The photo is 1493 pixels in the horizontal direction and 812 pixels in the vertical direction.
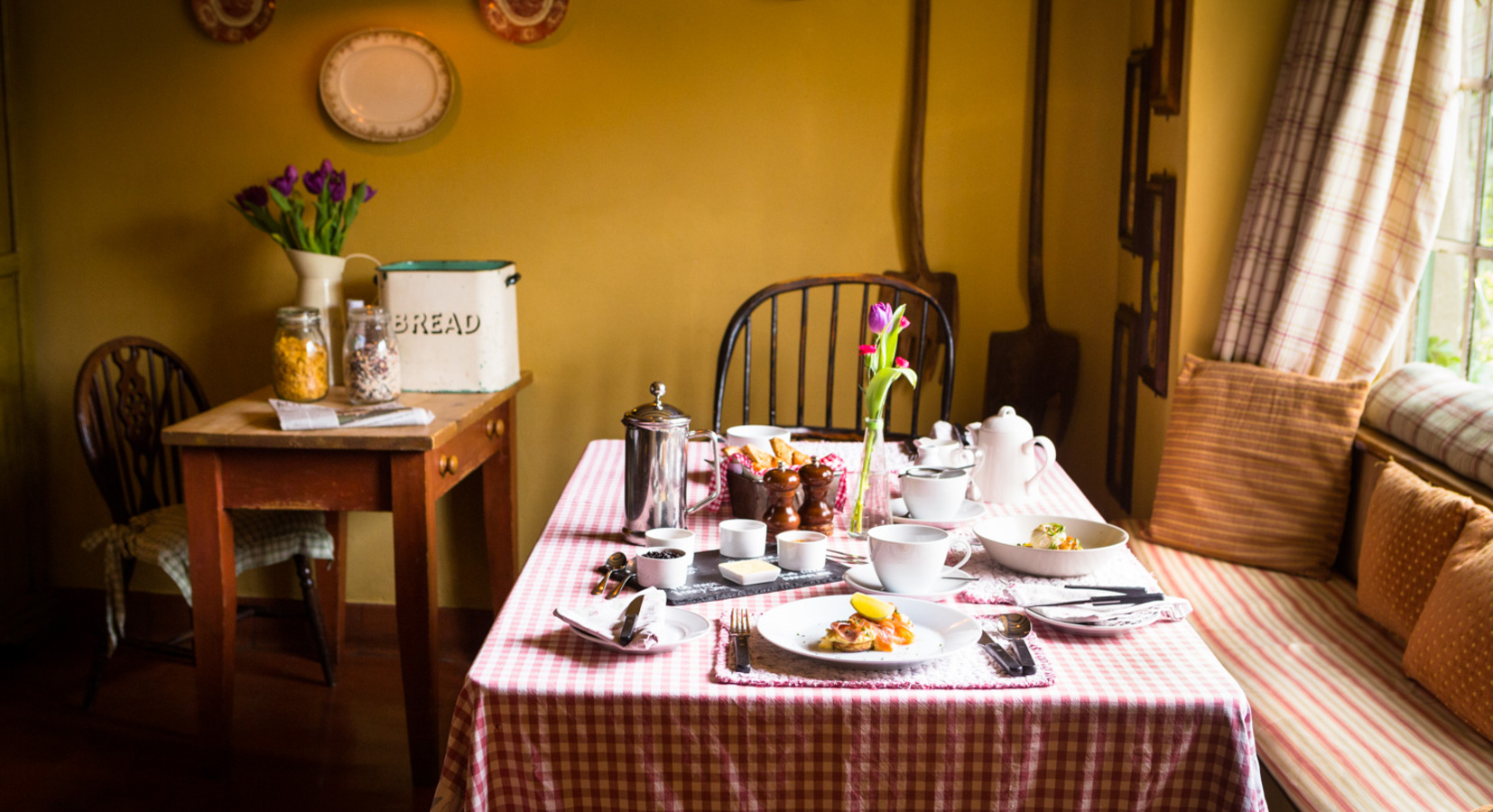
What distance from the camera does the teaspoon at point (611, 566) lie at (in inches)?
54.1

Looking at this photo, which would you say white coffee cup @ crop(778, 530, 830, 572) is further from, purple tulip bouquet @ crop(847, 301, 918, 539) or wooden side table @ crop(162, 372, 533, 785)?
wooden side table @ crop(162, 372, 533, 785)

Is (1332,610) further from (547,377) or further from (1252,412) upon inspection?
(547,377)

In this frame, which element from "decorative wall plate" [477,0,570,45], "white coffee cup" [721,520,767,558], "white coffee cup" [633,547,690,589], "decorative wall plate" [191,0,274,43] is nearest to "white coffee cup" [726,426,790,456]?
"white coffee cup" [721,520,767,558]

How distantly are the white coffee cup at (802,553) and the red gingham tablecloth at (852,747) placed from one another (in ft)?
1.15

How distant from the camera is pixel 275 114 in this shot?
290cm

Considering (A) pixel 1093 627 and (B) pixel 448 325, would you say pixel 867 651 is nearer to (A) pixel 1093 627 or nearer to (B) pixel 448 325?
(A) pixel 1093 627

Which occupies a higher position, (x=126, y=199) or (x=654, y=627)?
(x=126, y=199)

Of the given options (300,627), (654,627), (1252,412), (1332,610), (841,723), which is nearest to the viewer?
(841,723)

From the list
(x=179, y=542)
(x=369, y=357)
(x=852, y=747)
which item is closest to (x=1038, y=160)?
(x=369, y=357)

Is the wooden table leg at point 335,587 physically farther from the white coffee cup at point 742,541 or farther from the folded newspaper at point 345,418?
the white coffee cup at point 742,541

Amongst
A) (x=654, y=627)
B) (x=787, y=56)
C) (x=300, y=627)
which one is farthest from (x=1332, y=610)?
(x=300, y=627)

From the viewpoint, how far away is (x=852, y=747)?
1094 millimetres

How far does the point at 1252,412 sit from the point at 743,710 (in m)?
1.55

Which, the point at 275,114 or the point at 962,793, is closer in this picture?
the point at 962,793
